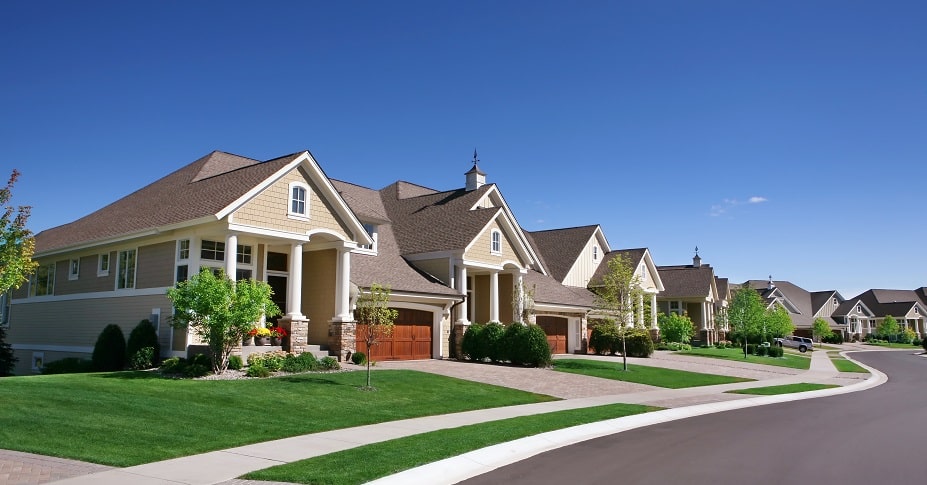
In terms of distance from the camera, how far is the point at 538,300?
35594 mm

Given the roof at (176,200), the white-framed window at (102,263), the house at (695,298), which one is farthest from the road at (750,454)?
the house at (695,298)

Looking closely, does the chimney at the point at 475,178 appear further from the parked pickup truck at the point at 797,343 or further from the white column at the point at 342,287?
the parked pickup truck at the point at 797,343

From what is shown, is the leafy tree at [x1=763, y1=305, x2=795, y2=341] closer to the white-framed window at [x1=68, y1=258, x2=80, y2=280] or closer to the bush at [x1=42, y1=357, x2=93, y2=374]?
the white-framed window at [x1=68, y1=258, x2=80, y2=280]

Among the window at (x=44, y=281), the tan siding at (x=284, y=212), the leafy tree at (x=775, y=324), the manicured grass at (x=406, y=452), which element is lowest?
the manicured grass at (x=406, y=452)

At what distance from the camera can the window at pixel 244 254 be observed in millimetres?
23531

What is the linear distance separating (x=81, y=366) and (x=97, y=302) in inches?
132

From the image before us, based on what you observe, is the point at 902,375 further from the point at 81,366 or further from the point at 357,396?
the point at 81,366

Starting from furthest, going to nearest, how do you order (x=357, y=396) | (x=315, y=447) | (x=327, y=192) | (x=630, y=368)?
(x=630, y=368)
(x=327, y=192)
(x=357, y=396)
(x=315, y=447)

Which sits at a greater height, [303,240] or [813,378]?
[303,240]

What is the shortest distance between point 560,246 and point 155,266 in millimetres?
29464

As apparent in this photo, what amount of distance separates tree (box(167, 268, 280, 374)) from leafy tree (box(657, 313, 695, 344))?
38777 millimetres

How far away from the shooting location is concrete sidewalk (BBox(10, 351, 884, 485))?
923 centimetres

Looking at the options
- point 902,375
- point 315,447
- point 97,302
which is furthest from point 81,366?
point 902,375

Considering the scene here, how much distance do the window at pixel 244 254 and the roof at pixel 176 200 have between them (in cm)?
221
